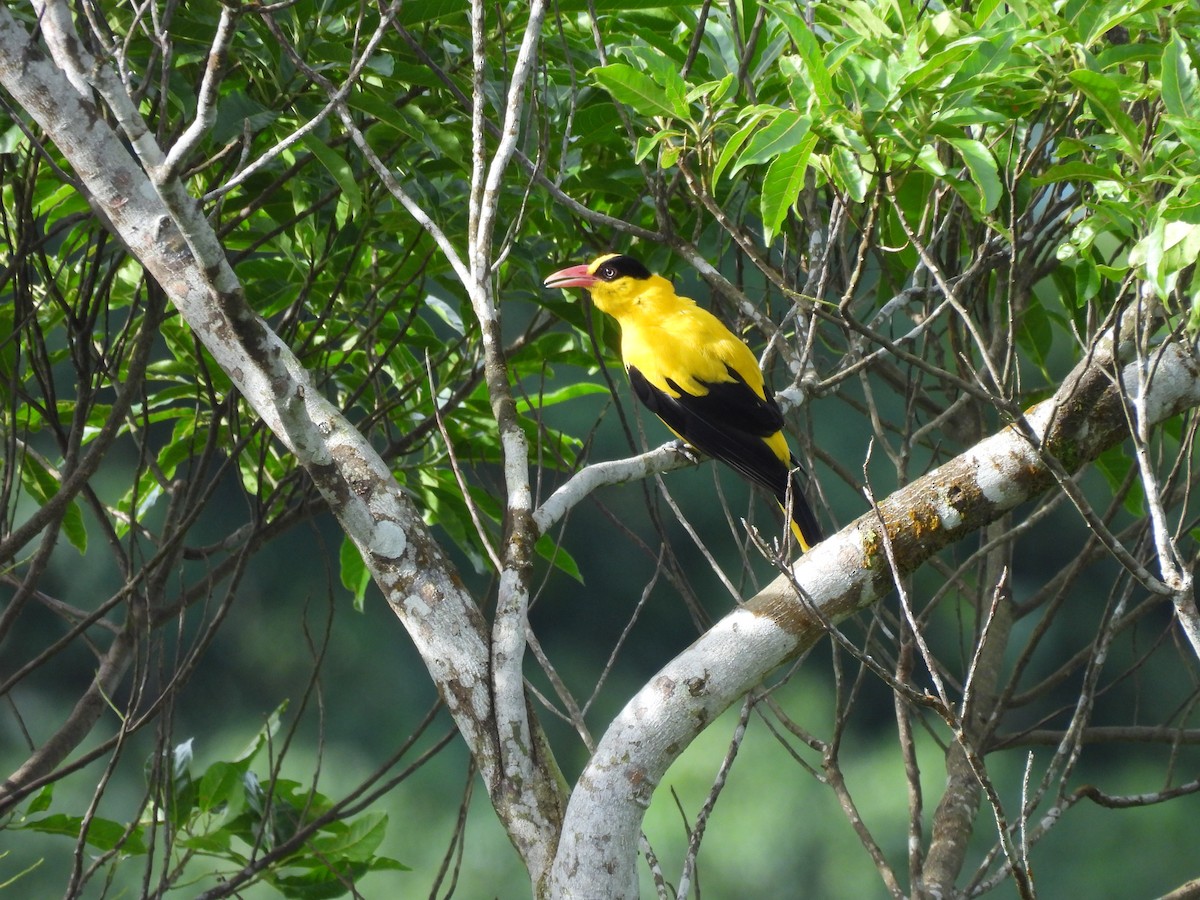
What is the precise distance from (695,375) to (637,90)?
→ 4.88ft

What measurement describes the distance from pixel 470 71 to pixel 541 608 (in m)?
3.13

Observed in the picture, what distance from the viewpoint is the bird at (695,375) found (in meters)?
2.85

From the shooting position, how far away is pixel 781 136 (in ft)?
4.59

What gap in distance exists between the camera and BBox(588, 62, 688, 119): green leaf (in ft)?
→ 5.50

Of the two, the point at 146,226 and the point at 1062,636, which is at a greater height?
the point at 146,226

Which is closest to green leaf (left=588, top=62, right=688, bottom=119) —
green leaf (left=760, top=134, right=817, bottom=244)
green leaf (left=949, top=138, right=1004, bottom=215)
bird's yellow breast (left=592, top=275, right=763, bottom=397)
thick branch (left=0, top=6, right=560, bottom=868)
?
green leaf (left=760, top=134, right=817, bottom=244)

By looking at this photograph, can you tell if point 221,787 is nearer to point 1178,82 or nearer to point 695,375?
point 695,375

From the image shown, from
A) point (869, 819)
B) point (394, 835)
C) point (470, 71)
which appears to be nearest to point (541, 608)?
point (394, 835)

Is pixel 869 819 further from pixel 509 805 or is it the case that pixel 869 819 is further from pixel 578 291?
pixel 509 805

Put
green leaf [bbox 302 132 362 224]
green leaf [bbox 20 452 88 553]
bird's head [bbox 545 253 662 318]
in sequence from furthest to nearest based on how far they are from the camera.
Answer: bird's head [bbox 545 253 662 318], green leaf [bbox 20 452 88 553], green leaf [bbox 302 132 362 224]

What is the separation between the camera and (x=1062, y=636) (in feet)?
15.7

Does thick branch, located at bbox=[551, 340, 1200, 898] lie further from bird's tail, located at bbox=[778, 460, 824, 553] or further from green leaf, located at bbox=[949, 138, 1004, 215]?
bird's tail, located at bbox=[778, 460, 824, 553]

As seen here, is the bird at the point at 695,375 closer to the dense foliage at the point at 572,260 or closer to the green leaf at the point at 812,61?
the dense foliage at the point at 572,260

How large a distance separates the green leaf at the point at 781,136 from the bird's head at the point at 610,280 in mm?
1153
